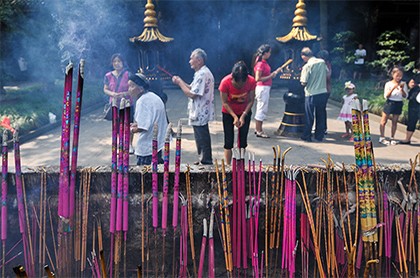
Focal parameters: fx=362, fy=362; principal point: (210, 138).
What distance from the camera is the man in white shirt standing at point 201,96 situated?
173 inches

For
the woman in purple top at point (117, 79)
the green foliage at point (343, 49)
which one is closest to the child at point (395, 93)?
the woman in purple top at point (117, 79)

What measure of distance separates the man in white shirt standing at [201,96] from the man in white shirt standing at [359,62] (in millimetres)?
10428

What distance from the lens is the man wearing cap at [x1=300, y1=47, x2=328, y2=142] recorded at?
6027mm

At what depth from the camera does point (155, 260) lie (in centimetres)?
262

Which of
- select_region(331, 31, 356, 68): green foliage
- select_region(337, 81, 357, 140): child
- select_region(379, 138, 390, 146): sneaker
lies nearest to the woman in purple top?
select_region(337, 81, 357, 140): child

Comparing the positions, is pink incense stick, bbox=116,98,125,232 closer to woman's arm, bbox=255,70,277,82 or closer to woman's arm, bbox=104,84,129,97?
woman's arm, bbox=104,84,129,97

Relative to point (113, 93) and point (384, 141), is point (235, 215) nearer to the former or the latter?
point (113, 93)

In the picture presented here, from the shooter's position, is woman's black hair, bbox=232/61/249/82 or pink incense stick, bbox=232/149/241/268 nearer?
pink incense stick, bbox=232/149/241/268

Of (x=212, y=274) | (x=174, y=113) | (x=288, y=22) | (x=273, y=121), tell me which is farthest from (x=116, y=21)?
(x=212, y=274)

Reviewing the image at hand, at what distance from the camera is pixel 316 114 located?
644 cm

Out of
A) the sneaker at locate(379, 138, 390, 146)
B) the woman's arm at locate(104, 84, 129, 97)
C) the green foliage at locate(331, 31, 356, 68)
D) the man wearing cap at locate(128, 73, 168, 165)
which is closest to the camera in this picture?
the man wearing cap at locate(128, 73, 168, 165)

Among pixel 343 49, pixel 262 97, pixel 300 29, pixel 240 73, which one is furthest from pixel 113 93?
pixel 343 49

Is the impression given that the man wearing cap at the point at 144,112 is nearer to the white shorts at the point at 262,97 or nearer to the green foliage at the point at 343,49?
the white shorts at the point at 262,97

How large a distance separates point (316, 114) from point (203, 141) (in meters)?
2.60
